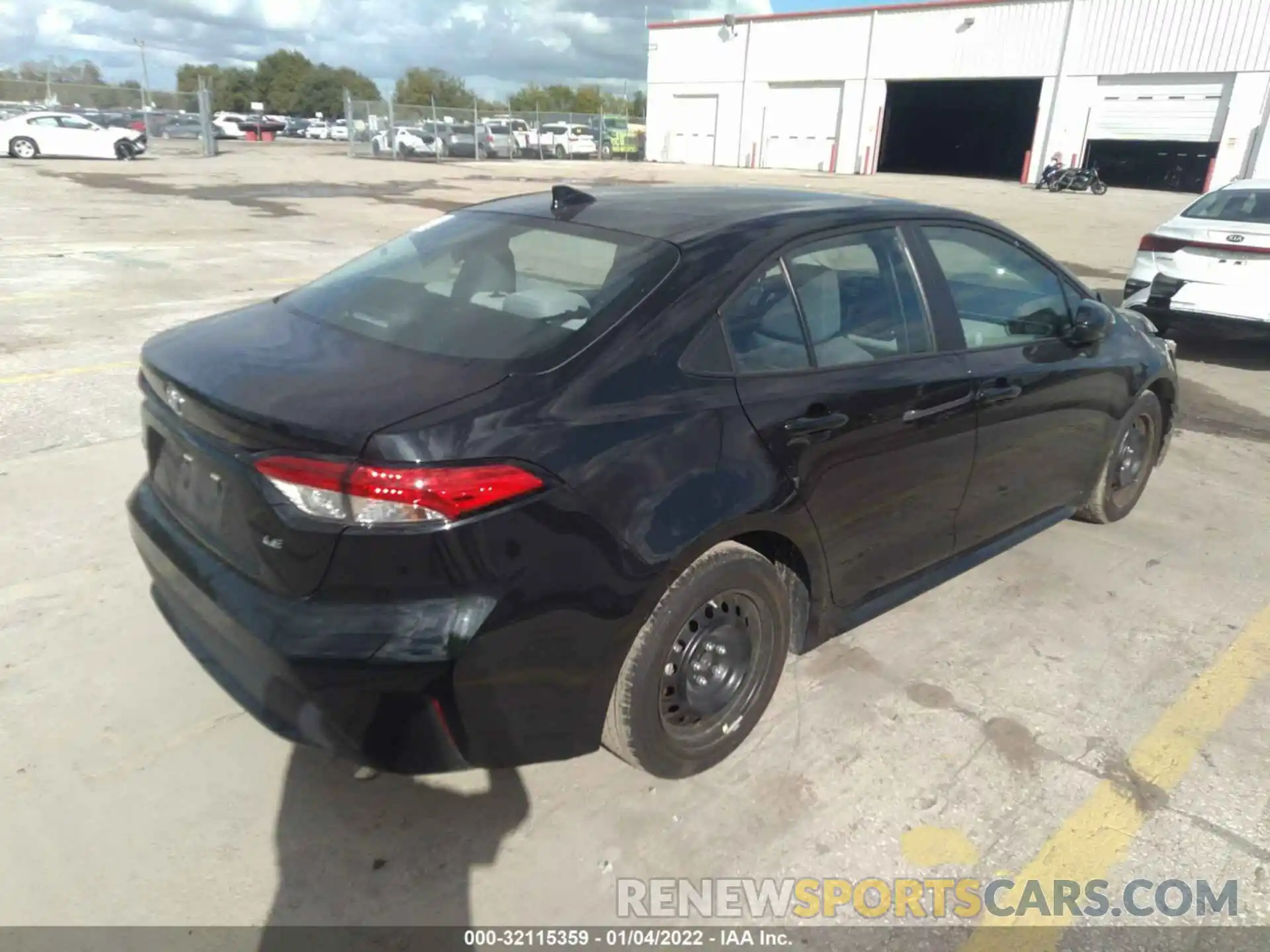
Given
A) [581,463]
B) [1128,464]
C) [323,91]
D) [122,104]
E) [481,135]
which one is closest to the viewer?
[581,463]

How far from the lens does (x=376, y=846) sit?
2455 millimetres

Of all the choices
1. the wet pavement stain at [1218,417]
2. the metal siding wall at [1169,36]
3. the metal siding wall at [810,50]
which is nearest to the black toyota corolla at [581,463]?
the wet pavement stain at [1218,417]

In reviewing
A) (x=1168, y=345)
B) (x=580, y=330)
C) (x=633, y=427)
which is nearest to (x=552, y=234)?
(x=580, y=330)

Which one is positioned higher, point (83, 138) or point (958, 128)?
point (958, 128)

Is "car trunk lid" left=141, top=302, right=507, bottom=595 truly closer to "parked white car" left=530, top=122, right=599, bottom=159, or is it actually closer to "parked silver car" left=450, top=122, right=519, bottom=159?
"parked silver car" left=450, top=122, right=519, bottom=159

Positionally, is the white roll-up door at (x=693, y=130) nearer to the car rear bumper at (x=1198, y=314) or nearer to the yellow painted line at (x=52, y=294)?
the yellow painted line at (x=52, y=294)

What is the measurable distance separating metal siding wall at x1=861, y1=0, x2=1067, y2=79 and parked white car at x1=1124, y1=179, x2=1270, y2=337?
33386mm

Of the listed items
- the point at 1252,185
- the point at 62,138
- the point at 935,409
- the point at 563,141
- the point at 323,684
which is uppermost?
the point at 563,141

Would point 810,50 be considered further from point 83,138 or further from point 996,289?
point 996,289

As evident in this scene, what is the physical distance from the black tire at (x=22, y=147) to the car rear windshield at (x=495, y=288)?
31.7 m

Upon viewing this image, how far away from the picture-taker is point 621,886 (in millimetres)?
2391

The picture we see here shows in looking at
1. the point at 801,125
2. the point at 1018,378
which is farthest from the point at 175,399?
the point at 801,125

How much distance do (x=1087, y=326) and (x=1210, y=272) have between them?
17.3ft

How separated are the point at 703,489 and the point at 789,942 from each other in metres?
1.17
